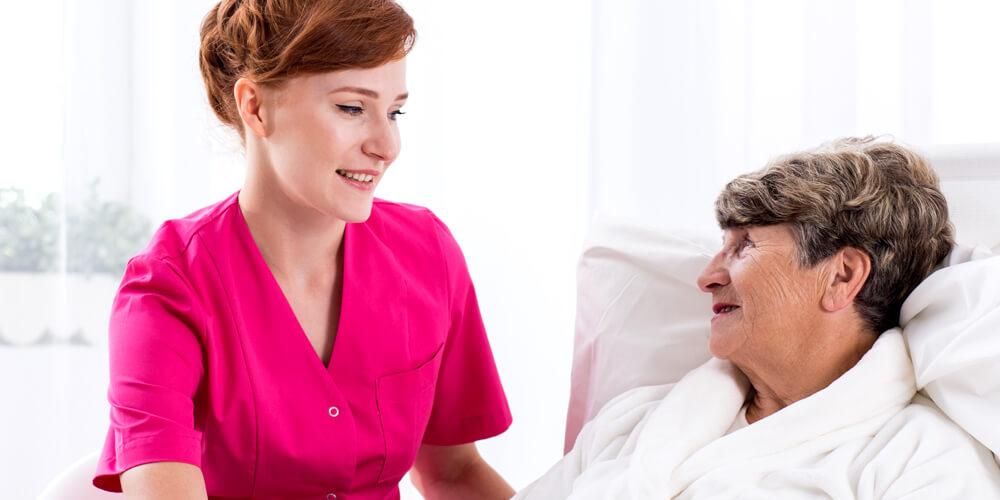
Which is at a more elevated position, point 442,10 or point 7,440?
point 442,10

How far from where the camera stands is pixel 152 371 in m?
1.09

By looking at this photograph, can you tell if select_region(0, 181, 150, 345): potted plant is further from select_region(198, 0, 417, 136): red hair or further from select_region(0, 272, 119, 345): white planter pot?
select_region(198, 0, 417, 136): red hair

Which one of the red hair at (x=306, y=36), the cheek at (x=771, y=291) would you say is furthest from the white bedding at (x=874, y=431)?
the red hair at (x=306, y=36)

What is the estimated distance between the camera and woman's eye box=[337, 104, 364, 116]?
1.16 metres

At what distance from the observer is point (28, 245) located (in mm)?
2156

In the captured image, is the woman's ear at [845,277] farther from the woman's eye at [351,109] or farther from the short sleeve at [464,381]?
the woman's eye at [351,109]

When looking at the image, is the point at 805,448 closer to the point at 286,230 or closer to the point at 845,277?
the point at 845,277

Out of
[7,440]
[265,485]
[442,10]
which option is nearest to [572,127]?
[442,10]

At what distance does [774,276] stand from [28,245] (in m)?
1.85

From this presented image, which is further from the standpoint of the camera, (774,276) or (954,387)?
(774,276)

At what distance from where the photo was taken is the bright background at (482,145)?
2062mm

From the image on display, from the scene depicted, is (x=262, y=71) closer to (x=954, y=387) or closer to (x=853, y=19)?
(x=954, y=387)

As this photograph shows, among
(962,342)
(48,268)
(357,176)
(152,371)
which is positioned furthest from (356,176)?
(48,268)

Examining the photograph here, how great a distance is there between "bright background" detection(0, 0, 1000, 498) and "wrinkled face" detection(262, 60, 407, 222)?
103 cm
